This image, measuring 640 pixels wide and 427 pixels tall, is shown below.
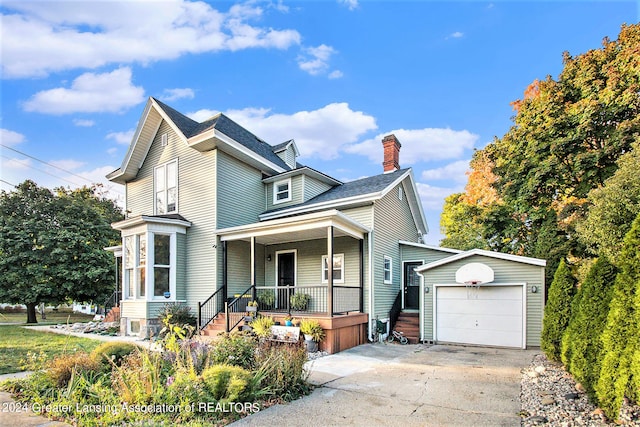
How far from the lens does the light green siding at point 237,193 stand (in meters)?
13.1

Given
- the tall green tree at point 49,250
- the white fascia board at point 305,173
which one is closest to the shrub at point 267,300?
the white fascia board at point 305,173

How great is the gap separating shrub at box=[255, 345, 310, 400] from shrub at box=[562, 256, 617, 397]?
13.4 ft

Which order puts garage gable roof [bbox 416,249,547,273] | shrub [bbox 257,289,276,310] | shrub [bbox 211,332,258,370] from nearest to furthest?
shrub [bbox 211,332,258,370]
garage gable roof [bbox 416,249,547,273]
shrub [bbox 257,289,276,310]

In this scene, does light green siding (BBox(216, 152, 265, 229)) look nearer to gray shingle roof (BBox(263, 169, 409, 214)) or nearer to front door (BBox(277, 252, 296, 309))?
gray shingle roof (BBox(263, 169, 409, 214))

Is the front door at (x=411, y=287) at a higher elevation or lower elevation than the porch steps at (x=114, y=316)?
higher

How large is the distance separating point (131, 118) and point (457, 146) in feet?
53.5

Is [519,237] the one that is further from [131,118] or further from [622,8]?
[131,118]

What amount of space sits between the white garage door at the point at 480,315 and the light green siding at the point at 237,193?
24.8ft

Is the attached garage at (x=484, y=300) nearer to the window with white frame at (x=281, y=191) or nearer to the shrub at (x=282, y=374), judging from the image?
the window with white frame at (x=281, y=191)

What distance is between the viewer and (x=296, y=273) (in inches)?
538

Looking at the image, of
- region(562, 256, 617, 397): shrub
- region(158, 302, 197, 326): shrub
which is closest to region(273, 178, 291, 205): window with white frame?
region(158, 302, 197, 326): shrub

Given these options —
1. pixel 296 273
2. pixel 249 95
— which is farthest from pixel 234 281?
pixel 249 95

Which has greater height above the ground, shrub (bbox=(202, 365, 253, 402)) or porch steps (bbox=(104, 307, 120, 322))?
shrub (bbox=(202, 365, 253, 402))

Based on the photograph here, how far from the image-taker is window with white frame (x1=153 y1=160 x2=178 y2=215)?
14.5 m
